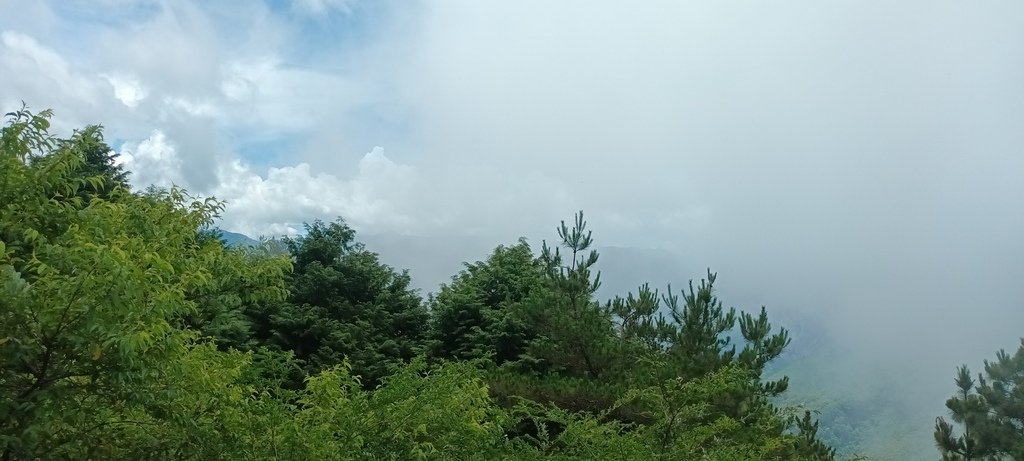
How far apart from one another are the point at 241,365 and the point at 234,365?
0.47 ft

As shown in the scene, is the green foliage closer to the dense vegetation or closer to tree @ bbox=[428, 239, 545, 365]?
tree @ bbox=[428, 239, 545, 365]

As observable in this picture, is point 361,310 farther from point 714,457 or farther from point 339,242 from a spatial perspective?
point 714,457

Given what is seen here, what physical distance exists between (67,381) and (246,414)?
153 centimetres

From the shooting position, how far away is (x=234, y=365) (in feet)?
20.5

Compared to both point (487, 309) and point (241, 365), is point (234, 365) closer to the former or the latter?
point (241, 365)

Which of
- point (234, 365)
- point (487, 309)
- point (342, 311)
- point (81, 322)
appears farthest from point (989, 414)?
point (81, 322)

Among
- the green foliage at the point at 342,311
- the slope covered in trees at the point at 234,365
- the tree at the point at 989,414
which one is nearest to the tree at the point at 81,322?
the slope covered in trees at the point at 234,365

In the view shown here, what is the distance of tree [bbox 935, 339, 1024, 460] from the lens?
18125mm

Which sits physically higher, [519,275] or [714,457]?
[519,275]

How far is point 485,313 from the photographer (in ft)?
58.6

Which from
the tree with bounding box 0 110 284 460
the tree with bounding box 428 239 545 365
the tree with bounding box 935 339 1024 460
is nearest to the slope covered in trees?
the tree with bounding box 0 110 284 460

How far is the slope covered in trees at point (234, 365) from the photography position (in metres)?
3.32

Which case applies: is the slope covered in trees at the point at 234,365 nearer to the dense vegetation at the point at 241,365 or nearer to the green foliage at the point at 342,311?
the dense vegetation at the point at 241,365

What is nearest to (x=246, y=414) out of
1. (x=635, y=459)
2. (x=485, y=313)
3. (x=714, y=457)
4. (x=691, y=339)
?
(x=635, y=459)
